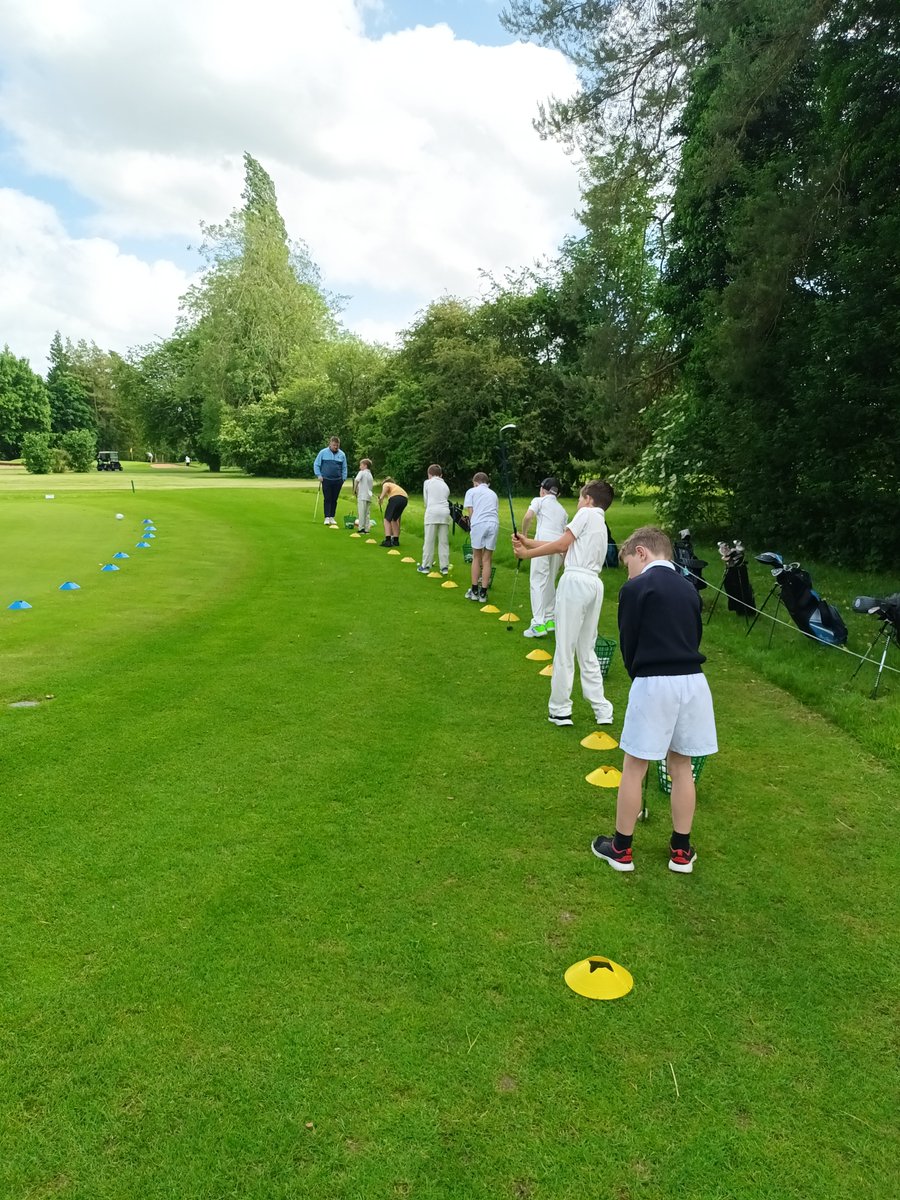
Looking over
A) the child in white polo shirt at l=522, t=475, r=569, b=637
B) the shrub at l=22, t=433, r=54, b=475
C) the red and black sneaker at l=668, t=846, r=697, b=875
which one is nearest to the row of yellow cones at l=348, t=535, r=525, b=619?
the child in white polo shirt at l=522, t=475, r=569, b=637

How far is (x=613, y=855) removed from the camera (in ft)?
14.8

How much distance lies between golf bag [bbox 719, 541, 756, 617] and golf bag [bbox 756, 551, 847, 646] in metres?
1.16

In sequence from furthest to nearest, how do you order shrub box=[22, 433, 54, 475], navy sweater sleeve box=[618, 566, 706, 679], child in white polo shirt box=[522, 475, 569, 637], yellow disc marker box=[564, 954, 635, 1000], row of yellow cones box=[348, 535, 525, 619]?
shrub box=[22, 433, 54, 475] < row of yellow cones box=[348, 535, 525, 619] < child in white polo shirt box=[522, 475, 569, 637] < navy sweater sleeve box=[618, 566, 706, 679] < yellow disc marker box=[564, 954, 635, 1000]

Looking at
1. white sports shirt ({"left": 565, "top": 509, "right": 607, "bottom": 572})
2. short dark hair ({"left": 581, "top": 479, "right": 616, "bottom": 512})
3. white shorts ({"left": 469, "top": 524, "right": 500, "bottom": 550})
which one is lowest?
white shorts ({"left": 469, "top": 524, "right": 500, "bottom": 550})

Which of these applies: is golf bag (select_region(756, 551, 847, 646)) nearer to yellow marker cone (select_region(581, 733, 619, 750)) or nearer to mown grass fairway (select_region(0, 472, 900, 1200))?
mown grass fairway (select_region(0, 472, 900, 1200))

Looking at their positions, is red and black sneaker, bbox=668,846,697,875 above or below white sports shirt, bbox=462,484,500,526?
below

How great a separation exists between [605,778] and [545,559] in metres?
4.26

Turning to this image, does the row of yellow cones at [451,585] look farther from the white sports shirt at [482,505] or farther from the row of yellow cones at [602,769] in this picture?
the row of yellow cones at [602,769]

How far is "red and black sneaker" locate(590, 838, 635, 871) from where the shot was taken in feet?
14.7

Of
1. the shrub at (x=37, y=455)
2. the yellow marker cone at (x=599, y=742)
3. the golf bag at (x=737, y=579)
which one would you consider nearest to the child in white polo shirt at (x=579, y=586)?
the yellow marker cone at (x=599, y=742)

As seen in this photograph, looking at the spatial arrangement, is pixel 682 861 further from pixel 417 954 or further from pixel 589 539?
pixel 589 539

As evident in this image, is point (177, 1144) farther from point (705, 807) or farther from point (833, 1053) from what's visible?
point (705, 807)

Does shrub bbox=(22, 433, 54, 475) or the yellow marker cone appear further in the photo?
shrub bbox=(22, 433, 54, 475)

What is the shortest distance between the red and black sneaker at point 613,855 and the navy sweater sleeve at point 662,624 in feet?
3.86
